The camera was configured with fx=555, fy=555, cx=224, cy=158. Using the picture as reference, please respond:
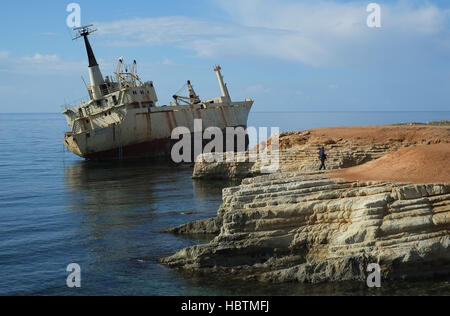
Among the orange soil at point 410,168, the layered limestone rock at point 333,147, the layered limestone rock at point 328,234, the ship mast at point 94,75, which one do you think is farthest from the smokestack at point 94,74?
the layered limestone rock at point 328,234

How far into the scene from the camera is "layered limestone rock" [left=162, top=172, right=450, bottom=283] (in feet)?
57.8

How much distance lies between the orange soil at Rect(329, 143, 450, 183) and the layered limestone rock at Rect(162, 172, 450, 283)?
128 centimetres

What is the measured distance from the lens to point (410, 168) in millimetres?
21688

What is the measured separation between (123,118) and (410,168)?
1516 inches

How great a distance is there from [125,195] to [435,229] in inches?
927

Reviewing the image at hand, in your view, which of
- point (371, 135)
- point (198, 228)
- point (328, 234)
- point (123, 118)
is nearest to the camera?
point (328, 234)

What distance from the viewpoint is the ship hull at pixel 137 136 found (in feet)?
185

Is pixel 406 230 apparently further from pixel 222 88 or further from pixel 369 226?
pixel 222 88

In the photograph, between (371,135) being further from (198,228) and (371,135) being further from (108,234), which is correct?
(108,234)

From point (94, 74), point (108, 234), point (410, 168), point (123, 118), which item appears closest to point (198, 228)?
point (108, 234)

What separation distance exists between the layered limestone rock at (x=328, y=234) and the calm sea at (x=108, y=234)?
64 centimetres

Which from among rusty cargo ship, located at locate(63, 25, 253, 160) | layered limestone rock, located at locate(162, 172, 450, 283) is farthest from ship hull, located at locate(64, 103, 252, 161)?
layered limestone rock, located at locate(162, 172, 450, 283)

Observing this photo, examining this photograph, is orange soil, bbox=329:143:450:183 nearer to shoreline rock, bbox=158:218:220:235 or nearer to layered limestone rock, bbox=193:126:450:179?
shoreline rock, bbox=158:218:220:235

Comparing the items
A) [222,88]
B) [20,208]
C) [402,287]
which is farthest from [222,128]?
[402,287]
